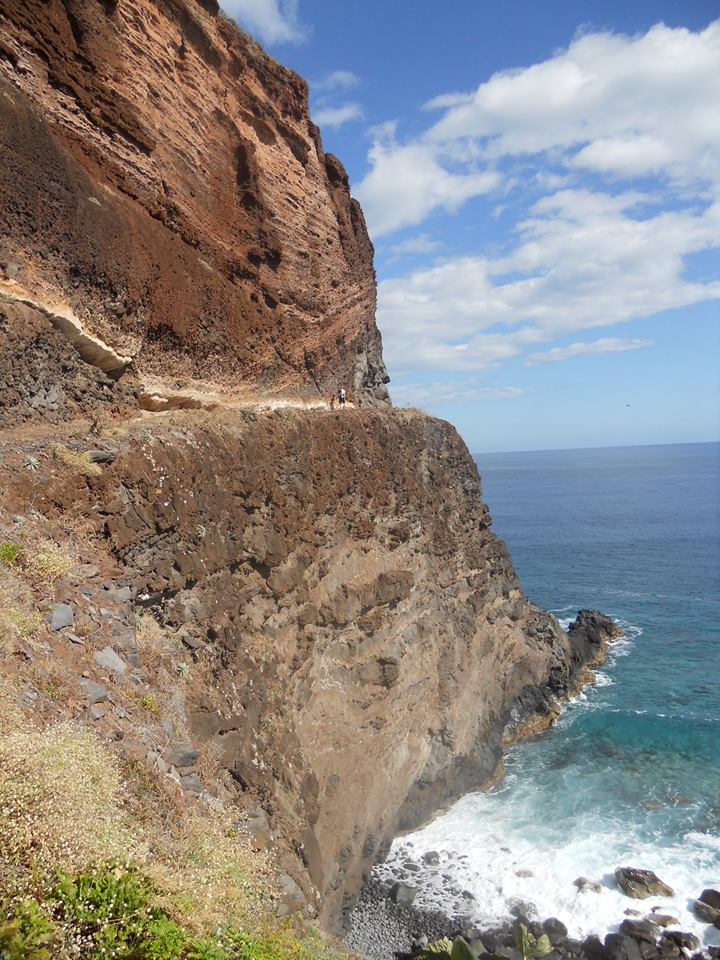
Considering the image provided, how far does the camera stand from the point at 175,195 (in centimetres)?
1975

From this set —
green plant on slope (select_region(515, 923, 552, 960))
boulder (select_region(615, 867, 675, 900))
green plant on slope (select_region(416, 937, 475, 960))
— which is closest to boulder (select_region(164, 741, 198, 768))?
green plant on slope (select_region(416, 937, 475, 960))

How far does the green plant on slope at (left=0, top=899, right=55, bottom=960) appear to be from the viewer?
4.99 meters

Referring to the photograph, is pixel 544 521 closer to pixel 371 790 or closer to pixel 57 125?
pixel 371 790

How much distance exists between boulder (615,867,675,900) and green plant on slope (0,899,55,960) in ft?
70.7

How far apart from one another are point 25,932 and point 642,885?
21976 mm

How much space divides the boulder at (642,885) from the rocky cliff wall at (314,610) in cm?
695

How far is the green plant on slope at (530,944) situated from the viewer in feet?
54.9

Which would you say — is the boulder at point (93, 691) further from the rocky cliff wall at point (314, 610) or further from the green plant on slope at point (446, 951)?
the green plant on slope at point (446, 951)

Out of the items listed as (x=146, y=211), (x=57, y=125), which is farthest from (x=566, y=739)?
(x=57, y=125)

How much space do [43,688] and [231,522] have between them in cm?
847

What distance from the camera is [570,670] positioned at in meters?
35.6

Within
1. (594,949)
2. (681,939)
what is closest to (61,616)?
(594,949)

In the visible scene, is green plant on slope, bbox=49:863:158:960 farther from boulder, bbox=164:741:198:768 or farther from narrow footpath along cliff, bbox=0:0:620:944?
boulder, bbox=164:741:198:768

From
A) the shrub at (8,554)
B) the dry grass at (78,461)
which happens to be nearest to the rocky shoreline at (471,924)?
the shrub at (8,554)
